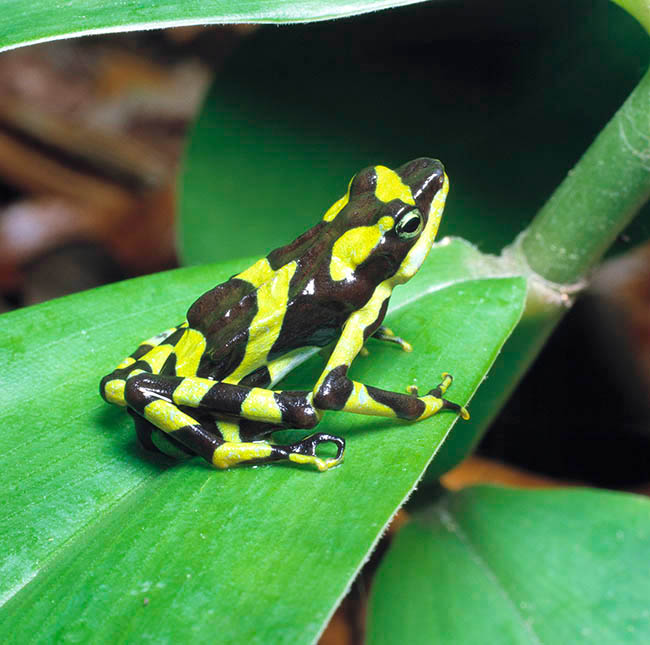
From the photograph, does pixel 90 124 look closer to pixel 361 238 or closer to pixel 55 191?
pixel 55 191

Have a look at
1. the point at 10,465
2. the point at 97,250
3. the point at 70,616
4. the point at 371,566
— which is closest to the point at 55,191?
the point at 97,250

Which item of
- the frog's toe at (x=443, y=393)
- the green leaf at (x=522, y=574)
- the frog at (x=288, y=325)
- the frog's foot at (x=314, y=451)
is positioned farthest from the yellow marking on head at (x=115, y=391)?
the green leaf at (x=522, y=574)

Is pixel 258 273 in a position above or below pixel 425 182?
below

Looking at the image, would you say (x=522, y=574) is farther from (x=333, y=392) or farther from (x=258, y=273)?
(x=258, y=273)

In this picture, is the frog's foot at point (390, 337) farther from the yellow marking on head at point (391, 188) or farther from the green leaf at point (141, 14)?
the green leaf at point (141, 14)

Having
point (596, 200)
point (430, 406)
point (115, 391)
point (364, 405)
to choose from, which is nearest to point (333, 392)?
point (364, 405)

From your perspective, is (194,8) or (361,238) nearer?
(194,8)
